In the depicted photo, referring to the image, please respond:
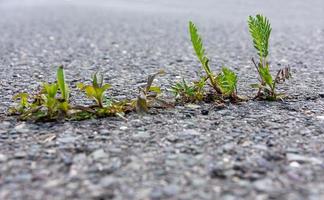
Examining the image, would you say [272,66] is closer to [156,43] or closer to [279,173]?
[156,43]

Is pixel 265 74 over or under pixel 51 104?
over

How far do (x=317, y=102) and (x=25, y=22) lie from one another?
4.97 m

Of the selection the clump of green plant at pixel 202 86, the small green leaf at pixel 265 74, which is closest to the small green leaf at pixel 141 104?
the clump of green plant at pixel 202 86

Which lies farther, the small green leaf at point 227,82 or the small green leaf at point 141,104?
the small green leaf at point 227,82

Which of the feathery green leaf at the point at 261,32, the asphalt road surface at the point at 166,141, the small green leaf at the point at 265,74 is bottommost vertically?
the asphalt road surface at the point at 166,141

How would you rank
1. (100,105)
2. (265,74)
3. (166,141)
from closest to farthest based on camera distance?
(166,141), (100,105), (265,74)

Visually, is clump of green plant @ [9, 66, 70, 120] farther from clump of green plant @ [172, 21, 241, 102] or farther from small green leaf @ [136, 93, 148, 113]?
clump of green plant @ [172, 21, 241, 102]

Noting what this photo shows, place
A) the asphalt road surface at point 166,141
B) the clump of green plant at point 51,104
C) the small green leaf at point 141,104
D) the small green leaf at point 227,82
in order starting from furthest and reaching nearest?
the small green leaf at point 227,82 < the small green leaf at point 141,104 < the clump of green plant at point 51,104 < the asphalt road surface at point 166,141

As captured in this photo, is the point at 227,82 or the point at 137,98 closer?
the point at 137,98

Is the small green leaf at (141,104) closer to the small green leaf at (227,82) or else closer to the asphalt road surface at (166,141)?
the asphalt road surface at (166,141)

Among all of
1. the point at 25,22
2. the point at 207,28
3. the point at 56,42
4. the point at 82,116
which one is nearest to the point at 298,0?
the point at 207,28

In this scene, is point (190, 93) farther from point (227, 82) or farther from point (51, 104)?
point (51, 104)

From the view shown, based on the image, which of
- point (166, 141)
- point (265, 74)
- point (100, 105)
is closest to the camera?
point (166, 141)

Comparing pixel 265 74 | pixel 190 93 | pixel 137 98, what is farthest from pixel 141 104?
pixel 265 74
